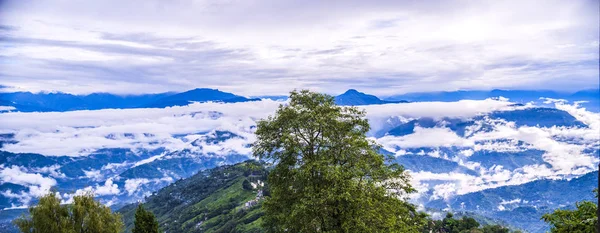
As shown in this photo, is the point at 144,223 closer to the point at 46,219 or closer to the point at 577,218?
the point at 46,219

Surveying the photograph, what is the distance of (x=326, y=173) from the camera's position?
2620 cm

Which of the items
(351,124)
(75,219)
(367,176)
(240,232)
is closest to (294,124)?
(351,124)

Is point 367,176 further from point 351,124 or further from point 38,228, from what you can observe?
point 38,228

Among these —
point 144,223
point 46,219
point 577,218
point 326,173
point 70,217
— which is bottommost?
point 144,223

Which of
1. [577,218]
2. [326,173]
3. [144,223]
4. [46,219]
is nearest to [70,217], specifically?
[46,219]

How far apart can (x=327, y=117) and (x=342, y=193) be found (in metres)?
5.35

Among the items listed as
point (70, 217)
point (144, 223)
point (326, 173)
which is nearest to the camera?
point (326, 173)

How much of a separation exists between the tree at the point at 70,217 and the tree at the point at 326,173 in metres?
11.7

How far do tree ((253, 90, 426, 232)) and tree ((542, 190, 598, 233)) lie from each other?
9094 mm

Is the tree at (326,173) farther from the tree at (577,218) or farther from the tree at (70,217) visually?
the tree at (70,217)

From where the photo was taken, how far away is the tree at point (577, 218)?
1822 centimetres

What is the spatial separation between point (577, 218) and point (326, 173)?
1321 cm

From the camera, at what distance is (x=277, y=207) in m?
30.4

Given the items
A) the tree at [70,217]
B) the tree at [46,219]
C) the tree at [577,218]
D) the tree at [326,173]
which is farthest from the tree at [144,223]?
the tree at [577,218]
